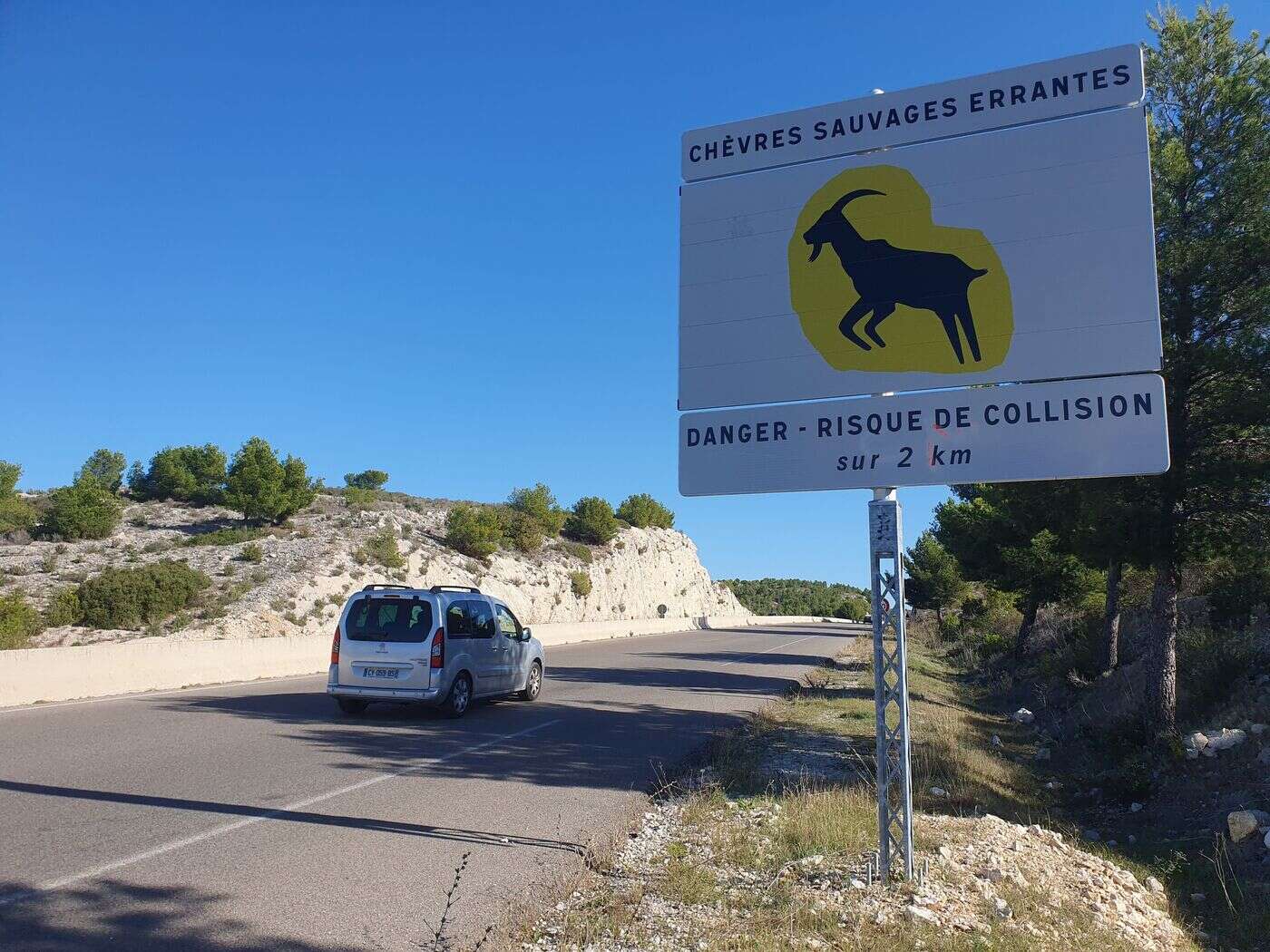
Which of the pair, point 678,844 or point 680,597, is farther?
point 680,597

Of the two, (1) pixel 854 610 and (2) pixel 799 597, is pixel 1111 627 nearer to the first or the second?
(1) pixel 854 610

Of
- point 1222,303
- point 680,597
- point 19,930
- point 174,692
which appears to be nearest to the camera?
point 19,930

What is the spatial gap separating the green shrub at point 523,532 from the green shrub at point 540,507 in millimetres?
2432

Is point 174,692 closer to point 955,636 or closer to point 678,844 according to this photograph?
point 678,844

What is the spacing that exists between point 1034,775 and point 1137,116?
9.06 m

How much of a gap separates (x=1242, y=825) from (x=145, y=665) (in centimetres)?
1648

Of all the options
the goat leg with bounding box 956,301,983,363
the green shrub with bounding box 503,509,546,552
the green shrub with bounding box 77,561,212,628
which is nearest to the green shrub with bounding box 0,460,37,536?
the green shrub with bounding box 77,561,212,628

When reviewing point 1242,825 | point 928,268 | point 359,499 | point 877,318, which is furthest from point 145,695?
point 359,499

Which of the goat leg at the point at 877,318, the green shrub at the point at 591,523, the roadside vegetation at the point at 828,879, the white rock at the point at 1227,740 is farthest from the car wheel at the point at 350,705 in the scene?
the green shrub at the point at 591,523

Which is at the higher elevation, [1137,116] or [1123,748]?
[1137,116]

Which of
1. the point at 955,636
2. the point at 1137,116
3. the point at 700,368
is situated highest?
the point at 1137,116

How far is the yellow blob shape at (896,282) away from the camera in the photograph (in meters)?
6.27

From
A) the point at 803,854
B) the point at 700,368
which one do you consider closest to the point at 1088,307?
the point at 700,368

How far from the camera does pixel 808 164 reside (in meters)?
6.97
